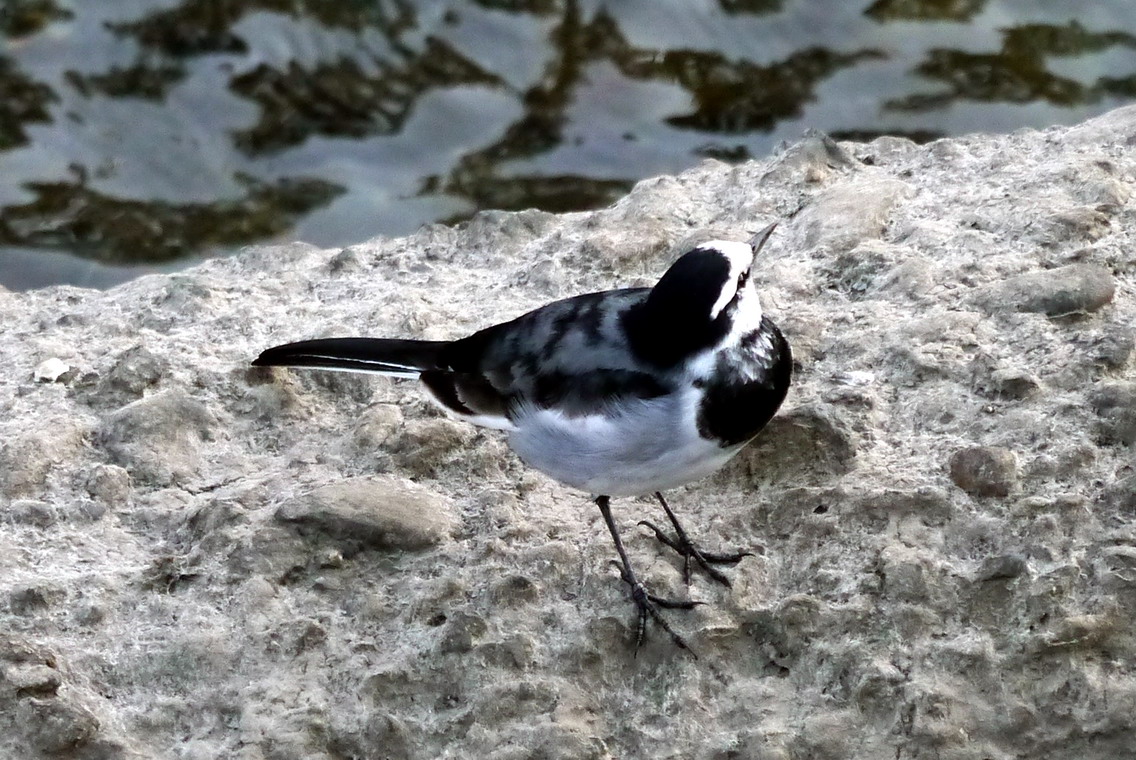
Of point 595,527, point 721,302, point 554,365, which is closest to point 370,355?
point 554,365

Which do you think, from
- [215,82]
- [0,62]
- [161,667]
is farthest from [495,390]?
[0,62]

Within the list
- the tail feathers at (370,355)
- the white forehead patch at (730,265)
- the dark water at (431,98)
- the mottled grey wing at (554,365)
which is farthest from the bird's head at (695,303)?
the dark water at (431,98)

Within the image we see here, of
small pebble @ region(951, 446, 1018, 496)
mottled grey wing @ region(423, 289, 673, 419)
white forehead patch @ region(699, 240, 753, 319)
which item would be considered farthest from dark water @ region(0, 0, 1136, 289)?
small pebble @ region(951, 446, 1018, 496)

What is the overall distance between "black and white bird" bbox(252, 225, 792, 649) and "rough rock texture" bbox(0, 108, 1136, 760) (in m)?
0.22

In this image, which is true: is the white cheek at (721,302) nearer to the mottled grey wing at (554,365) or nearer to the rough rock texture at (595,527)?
the mottled grey wing at (554,365)

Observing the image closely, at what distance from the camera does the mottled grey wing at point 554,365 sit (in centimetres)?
360

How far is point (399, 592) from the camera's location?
12.0 ft

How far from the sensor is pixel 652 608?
349cm

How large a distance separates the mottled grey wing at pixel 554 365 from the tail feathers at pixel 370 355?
5cm

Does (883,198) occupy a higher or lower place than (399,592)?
higher

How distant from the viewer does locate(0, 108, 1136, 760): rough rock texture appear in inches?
129

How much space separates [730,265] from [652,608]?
88 centimetres

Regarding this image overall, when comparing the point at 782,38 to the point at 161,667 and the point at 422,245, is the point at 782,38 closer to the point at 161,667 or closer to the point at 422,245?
the point at 422,245

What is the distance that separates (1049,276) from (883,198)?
0.74 meters
